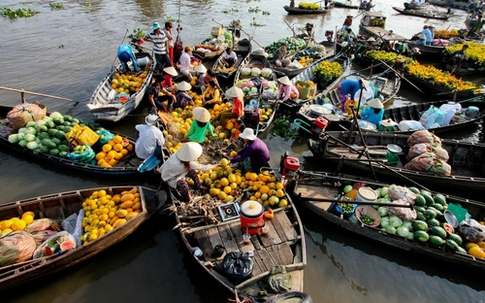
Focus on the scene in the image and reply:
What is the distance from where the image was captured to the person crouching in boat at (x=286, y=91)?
12273 mm

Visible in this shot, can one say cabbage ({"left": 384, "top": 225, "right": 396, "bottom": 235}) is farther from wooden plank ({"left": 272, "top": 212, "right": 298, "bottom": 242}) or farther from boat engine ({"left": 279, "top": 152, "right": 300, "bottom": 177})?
boat engine ({"left": 279, "top": 152, "right": 300, "bottom": 177})

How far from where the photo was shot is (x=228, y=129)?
10781 millimetres

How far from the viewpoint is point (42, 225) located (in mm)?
7141

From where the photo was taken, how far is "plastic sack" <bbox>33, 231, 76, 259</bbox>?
6441mm

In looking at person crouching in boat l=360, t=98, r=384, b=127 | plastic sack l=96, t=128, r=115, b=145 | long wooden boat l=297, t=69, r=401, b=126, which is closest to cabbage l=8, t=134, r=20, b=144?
plastic sack l=96, t=128, r=115, b=145

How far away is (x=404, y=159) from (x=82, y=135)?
11.2 meters

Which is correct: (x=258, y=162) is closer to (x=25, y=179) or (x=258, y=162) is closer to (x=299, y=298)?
(x=299, y=298)

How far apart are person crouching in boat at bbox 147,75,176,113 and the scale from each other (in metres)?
5.27

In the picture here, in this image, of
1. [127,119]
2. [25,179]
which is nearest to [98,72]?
[127,119]

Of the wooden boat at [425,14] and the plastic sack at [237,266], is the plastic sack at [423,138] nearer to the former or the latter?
the plastic sack at [237,266]

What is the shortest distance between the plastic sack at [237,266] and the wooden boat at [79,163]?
4419 millimetres

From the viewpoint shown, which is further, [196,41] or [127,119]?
[196,41]

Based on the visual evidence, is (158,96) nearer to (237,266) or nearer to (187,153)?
(187,153)

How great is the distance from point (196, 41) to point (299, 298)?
23.0 metres
